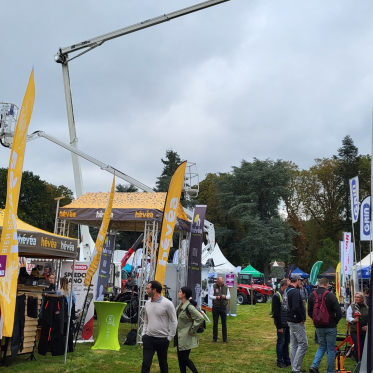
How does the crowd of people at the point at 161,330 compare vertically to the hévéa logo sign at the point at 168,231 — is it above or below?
below

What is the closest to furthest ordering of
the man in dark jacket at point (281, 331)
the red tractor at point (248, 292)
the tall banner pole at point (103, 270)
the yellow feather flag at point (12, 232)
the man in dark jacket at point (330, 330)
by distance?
the yellow feather flag at point (12, 232), the man in dark jacket at point (330, 330), the man in dark jacket at point (281, 331), the tall banner pole at point (103, 270), the red tractor at point (248, 292)

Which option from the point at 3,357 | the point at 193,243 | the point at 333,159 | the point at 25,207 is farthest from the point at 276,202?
the point at 3,357

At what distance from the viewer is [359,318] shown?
26.5 ft

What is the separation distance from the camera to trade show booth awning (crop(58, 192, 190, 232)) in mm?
11484

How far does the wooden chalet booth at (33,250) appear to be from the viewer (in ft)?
24.6

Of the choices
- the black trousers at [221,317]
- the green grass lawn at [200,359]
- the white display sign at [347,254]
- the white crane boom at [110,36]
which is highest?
the white crane boom at [110,36]

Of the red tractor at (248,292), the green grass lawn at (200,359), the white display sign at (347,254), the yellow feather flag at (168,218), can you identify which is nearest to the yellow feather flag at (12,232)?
the green grass lawn at (200,359)

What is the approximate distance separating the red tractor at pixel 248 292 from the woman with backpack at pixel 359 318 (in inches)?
799

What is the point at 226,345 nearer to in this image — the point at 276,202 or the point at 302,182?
the point at 276,202

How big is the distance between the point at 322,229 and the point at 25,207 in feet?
105

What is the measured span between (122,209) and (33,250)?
4.35 metres


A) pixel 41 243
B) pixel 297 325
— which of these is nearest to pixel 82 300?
pixel 41 243

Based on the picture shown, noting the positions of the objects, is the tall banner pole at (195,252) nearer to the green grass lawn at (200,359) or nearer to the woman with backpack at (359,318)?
the green grass lawn at (200,359)

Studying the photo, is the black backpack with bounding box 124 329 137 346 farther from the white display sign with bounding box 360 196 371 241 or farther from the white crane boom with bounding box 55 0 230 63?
the white crane boom with bounding box 55 0 230 63
